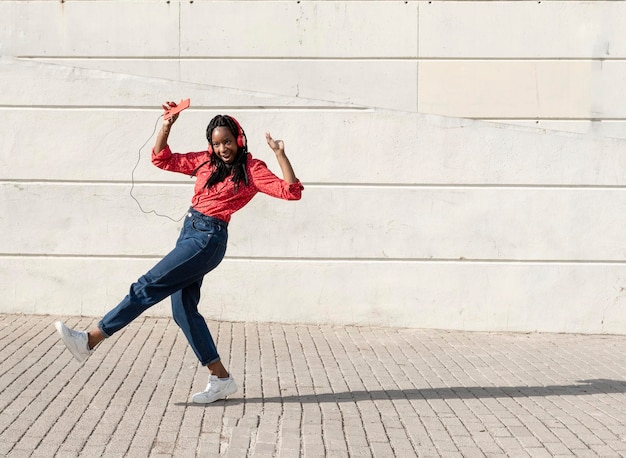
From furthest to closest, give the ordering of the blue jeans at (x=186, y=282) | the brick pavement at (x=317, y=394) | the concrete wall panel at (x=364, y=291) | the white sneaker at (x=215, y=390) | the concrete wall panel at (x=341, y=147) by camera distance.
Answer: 1. the concrete wall panel at (x=364, y=291)
2. the concrete wall panel at (x=341, y=147)
3. the white sneaker at (x=215, y=390)
4. the blue jeans at (x=186, y=282)
5. the brick pavement at (x=317, y=394)

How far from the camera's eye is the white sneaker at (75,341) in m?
6.32

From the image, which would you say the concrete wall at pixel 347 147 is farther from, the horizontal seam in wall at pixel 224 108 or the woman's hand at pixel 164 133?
the woman's hand at pixel 164 133

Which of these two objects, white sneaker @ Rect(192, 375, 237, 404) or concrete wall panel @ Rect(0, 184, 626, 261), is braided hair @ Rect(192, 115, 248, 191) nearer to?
white sneaker @ Rect(192, 375, 237, 404)

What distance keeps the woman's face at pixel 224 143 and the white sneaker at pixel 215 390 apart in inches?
53.7

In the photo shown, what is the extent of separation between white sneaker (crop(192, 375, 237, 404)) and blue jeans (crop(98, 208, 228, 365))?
139 millimetres

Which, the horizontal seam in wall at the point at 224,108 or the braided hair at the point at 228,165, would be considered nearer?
the braided hair at the point at 228,165

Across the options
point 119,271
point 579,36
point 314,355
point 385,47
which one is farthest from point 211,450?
point 579,36

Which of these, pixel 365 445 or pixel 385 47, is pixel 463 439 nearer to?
pixel 365 445

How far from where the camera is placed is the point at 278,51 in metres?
9.55

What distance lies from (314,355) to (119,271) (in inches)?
91.2

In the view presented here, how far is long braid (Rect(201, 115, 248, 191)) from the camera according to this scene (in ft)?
20.9

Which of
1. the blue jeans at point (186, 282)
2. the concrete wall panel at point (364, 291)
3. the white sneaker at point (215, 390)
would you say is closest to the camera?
the blue jeans at point (186, 282)

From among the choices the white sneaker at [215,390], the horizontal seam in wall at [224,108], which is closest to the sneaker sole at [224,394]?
the white sneaker at [215,390]

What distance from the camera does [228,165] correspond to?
642cm
